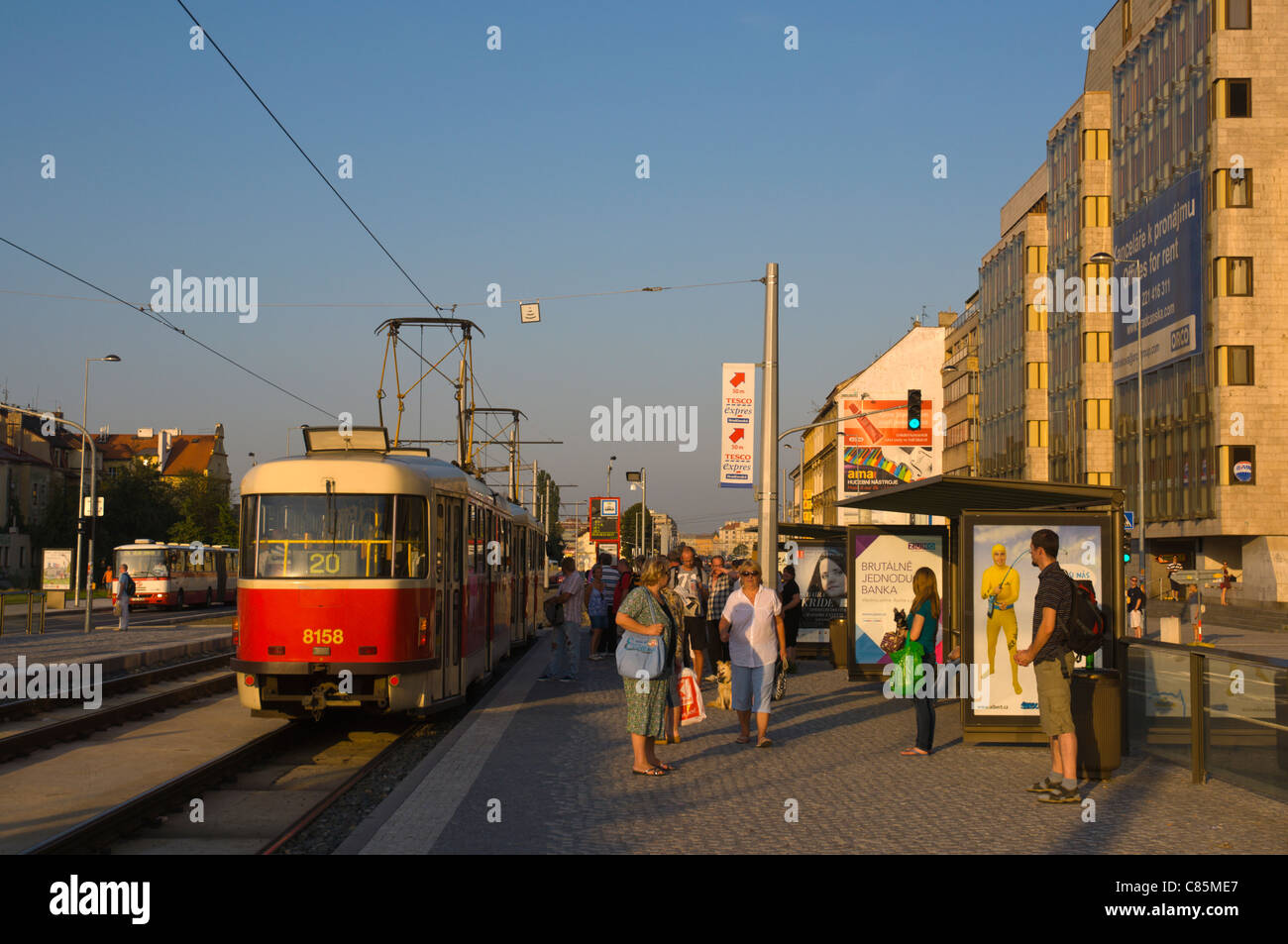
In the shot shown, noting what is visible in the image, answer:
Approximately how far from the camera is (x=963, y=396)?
93.8 metres

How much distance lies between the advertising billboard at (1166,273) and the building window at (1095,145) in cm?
645

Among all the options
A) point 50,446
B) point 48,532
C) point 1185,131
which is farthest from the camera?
point 50,446

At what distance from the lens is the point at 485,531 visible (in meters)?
17.9

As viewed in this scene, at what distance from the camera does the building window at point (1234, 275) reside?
50906 mm

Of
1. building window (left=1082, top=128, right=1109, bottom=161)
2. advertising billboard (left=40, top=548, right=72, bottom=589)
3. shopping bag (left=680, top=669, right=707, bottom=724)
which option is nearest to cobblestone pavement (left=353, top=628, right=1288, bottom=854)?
shopping bag (left=680, top=669, right=707, bottom=724)

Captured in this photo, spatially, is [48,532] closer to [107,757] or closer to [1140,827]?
[107,757]

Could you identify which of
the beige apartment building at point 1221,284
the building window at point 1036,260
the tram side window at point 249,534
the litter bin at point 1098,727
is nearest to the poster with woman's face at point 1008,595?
the litter bin at point 1098,727

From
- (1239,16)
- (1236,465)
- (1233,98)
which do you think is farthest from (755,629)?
(1239,16)

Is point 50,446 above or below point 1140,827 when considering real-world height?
above

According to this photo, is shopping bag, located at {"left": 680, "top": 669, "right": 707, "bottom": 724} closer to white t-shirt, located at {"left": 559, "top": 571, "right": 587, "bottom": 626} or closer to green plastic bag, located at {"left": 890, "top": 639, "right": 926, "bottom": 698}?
green plastic bag, located at {"left": 890, "top": 639, "right": 926, "bottom": 698}

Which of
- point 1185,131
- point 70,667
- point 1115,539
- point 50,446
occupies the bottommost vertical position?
point 70,667

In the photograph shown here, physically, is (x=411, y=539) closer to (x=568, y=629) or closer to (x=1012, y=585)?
(x=1012, y=585)
